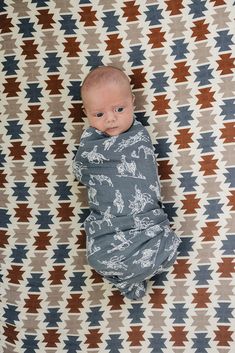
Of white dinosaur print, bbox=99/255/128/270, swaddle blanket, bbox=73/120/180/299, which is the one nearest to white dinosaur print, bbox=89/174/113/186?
swaddle blanket, bbox=73/120/180/299

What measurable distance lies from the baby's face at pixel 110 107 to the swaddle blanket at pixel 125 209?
28mm

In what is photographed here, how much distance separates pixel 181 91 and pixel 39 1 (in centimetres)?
56

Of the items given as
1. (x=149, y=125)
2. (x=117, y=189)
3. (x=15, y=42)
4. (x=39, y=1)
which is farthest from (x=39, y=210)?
(x=39, y=1)

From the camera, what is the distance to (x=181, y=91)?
139 centimetres

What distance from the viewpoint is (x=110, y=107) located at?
1.26 meters

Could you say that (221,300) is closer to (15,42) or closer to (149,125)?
(149,125)

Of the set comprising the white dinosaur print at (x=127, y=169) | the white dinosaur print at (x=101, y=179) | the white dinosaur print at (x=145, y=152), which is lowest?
the white dinosaur print at (x=101, y=179)

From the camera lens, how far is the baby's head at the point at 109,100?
49.5 inches

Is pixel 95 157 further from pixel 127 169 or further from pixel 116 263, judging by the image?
pixel 116 263

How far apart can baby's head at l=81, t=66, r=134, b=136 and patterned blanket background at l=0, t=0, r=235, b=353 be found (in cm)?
13

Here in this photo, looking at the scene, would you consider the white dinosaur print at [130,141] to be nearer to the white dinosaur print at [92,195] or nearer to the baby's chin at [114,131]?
the baby's chin at [114,131]

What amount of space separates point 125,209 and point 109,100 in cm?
32

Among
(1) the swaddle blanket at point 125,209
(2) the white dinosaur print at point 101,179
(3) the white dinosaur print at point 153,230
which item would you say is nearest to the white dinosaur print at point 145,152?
(1) the swaddle blanket at point 125,209

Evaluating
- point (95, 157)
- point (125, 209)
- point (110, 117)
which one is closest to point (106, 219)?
point (125, 209)
